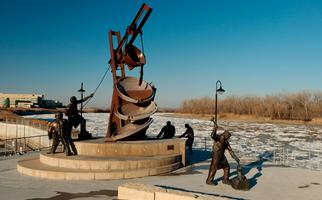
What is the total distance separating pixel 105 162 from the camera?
11.7 metres

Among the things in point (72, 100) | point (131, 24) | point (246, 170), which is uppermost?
point (131, 24)

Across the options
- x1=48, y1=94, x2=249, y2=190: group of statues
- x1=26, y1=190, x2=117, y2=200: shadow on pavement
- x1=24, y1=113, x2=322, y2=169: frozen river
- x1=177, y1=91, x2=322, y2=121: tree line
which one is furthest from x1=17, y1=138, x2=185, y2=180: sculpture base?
x1=177, y1=91, x2=322, y2=121: tree line

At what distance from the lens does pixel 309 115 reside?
251 ft

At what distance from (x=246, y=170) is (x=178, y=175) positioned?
2990 millimetres

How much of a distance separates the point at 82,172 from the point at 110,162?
106 cm

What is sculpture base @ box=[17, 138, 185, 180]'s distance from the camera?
11.2 metres

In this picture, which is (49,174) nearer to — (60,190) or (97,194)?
(60,190)

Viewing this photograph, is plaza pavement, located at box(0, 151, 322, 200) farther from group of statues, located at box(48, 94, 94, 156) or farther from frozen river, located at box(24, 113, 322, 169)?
frozen river, located at box(24, 113, 322, 169)

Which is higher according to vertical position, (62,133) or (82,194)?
(62,133)

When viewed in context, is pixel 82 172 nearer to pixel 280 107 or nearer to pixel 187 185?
pixel 187 185

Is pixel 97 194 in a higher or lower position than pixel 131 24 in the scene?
lower

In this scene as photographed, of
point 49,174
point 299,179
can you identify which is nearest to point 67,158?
point 49,174

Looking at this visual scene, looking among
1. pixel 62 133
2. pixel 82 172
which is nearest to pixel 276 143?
pixel 62 133

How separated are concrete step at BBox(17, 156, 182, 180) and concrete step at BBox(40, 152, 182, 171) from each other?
0.18 meters
